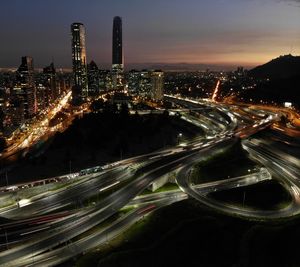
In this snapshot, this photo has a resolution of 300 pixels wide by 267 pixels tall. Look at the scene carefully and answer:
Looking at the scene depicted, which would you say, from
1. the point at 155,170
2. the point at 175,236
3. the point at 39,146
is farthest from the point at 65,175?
the point at 39,146

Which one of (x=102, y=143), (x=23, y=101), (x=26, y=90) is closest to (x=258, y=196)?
→ (x=102, y=143)

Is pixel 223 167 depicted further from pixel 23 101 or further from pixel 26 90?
pixel 26 90

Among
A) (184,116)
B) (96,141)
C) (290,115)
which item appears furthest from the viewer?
(290,115)

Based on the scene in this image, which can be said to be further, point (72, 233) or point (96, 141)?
point (96, 141)

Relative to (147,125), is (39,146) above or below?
below

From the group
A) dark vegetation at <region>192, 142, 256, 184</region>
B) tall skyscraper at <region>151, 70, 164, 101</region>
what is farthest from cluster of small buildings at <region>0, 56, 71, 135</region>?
dark vegetation at <region>192, 142, 256, 184</region>

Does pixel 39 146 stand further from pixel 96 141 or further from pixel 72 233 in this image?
pixel 72 233

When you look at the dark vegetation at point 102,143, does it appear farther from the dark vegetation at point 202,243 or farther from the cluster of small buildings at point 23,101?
the cluster of small buildings at point 23,101

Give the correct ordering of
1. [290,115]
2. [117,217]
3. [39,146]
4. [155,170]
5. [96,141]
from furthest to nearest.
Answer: [290,115], [39,146], [96,141], [155,170], [117,217]
